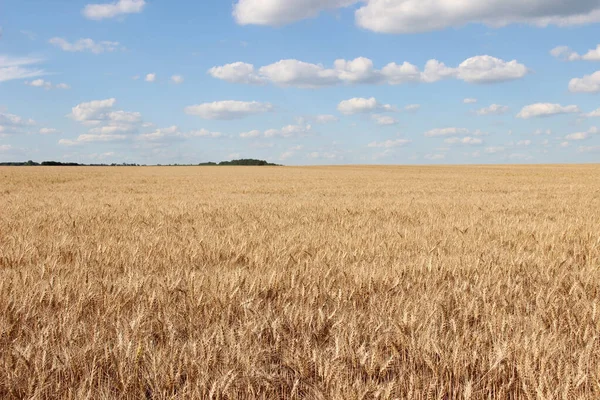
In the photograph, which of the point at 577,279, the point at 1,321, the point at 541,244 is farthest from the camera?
the point at 541,244

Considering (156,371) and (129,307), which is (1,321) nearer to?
(129,307)

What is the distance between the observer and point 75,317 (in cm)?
262

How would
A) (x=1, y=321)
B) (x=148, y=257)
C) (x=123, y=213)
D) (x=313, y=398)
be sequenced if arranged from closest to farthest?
(x=313, y=398), (x=1, y=321), (x=148, y=257), (x=123, y=213)

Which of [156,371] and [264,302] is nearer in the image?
[156,371]

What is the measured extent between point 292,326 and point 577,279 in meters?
2.35

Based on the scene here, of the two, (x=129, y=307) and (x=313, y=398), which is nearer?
(x=313, y=398)

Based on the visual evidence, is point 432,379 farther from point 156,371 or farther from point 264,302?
point 264,302

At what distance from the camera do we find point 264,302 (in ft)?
10.3

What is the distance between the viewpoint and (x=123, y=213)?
28.5 feet

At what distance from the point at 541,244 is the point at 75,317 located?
15.4ft

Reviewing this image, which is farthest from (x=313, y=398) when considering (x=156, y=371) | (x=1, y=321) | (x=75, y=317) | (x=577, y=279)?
(x=577, y=279)

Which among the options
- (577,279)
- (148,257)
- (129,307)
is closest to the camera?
(129,307)

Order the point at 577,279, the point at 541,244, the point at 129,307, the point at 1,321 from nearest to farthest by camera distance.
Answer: the point at 1,321, the point at 129,307, the point at 577,279, the point at 541,244

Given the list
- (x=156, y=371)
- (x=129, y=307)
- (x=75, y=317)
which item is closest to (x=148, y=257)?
(x=129, y=307)
